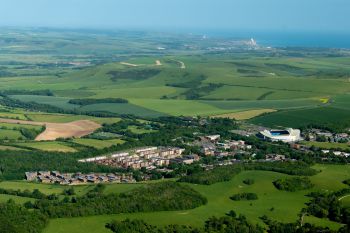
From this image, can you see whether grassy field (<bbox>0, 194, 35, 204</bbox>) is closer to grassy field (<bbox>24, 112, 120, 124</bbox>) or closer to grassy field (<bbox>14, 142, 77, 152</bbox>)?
grassy field (<bbox>14, 142, 77, 152</bbox>)

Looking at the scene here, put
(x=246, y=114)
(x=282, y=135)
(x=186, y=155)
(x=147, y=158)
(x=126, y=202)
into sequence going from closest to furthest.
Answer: (x=126, y=202)
(x=147, y=158)
(x=186, y=155)
(x=282, y=135)
(x=246, y=114)

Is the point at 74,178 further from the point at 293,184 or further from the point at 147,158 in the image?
the point at 293,184

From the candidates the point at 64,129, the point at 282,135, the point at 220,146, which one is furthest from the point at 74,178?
the point at 282,135

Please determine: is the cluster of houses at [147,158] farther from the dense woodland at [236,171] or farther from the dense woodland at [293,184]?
the dense woodland at [293,184]

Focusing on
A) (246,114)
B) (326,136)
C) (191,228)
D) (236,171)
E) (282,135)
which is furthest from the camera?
(246,114)

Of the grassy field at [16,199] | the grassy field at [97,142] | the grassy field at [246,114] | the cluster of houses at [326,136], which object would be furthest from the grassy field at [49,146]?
the grassy field at [246,114]

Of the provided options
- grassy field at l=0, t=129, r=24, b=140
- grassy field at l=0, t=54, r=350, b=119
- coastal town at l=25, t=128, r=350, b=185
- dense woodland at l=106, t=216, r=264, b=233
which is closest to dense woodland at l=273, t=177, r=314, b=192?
coastal town at l=25, t=128, r=350, b=185

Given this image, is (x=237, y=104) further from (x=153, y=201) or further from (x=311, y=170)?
(x=153, y=201)
